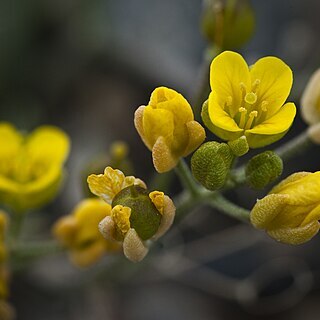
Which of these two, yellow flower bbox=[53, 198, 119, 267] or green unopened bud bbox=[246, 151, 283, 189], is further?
yellow flower bbox=[53, 198, 119, 267]

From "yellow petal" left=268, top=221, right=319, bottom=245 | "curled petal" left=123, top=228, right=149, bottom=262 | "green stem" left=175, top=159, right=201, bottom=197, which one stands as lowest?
"curled petal" left=123, top=228, right=149, bottom=262

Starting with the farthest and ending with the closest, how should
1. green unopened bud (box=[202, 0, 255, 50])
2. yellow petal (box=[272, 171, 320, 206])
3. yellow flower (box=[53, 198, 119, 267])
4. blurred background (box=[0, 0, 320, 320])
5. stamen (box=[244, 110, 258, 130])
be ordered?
blurred background (box=[0, 0, 320, 320]) → green unopened bud (box=[202, 0, 255, 50]) → yellow flower (box=[53, 198, 119, 267]) → stamen (box=[244, 110, 258, 130]) → yellow petal (box=[272, 171, 320, 206])

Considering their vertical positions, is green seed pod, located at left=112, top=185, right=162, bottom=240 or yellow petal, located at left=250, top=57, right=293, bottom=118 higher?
yellow petal, located at left=250, top=57, right=293, bottom=118

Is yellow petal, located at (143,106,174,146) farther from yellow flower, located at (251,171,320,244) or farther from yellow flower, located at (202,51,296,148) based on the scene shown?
yellow flower, located at (251,171,320,244)

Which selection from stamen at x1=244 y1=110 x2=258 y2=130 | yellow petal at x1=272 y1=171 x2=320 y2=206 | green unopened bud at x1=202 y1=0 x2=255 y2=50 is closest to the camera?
yellow petal at x1=272 y1=171 x2=320 y2=206

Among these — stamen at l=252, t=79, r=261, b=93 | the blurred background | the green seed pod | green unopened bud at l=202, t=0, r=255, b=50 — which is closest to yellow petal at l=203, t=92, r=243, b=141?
stamen at l=252, t=79, r=261, b=93

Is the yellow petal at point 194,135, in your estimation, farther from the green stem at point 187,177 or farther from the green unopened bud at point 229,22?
the green unopened bud at point 229,22

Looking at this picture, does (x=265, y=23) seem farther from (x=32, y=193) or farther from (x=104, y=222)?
(x=104, y=222)
